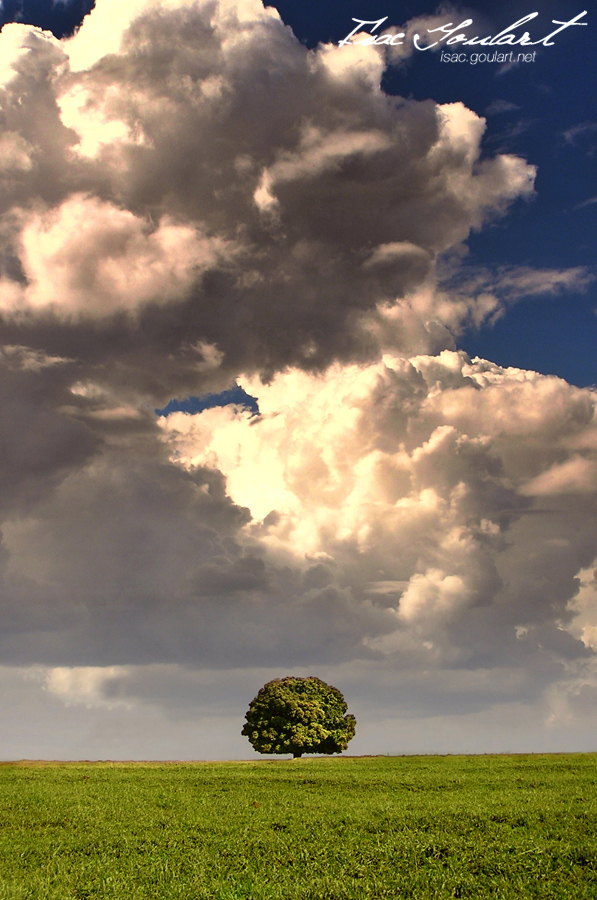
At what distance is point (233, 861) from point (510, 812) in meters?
14.4

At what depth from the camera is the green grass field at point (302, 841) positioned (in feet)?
71.5

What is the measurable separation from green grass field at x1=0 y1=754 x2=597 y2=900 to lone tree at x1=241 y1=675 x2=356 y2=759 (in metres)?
44.1

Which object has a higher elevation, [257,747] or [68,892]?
[68,892]

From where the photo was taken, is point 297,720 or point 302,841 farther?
point 297,720

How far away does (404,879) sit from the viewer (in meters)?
22.2

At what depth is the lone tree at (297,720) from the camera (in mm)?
90000

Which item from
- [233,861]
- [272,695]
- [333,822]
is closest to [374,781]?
[333,822]

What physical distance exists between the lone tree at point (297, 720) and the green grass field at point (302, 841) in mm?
44105

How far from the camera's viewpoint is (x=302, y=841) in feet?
90.5

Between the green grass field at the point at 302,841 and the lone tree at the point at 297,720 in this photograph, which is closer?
the green grass field at the point at 302,841

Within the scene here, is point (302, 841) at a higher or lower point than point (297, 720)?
higher

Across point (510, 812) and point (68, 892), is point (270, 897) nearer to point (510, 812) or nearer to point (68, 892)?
point (68, 892)

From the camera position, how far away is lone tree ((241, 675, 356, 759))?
9000 centimetres

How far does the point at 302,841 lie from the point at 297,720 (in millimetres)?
66525
